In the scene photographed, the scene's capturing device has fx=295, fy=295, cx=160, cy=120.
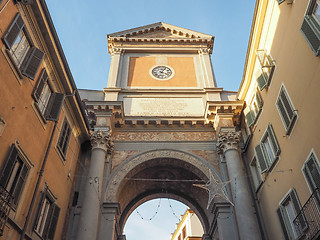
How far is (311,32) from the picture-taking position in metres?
8.89

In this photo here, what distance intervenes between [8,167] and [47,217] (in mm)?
3691

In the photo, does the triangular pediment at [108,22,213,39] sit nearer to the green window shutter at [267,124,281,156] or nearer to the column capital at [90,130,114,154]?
the column capital at [90,130,114,154]

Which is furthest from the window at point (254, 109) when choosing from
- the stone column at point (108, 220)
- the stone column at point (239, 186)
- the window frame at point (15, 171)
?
the window frame at point (15, 171)

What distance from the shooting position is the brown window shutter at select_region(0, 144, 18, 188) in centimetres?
840

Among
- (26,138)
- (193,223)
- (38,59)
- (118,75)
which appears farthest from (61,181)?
(193,223)

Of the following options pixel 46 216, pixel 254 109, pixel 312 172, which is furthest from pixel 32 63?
pixel 254 109

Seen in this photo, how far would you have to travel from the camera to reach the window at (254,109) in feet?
45.5

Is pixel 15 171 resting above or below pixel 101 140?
below

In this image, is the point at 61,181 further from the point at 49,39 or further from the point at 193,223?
the point at 193,223

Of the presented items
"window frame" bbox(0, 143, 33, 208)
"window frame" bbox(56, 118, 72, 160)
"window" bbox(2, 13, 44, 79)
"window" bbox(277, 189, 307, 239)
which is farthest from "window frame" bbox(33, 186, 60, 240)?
"window" bbox(277, 189, 307, 239)

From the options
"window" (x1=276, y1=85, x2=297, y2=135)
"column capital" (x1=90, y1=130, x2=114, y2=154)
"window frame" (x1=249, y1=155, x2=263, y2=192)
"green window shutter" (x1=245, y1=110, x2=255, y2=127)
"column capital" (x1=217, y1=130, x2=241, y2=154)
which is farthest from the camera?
"column capital" (x1=217, y1=130, x2=241, y2=154)

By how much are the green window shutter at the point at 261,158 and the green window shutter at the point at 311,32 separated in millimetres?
5563

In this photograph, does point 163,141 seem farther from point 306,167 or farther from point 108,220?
point 306,167

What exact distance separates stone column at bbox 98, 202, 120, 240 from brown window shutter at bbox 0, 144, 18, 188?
6.03 meters
